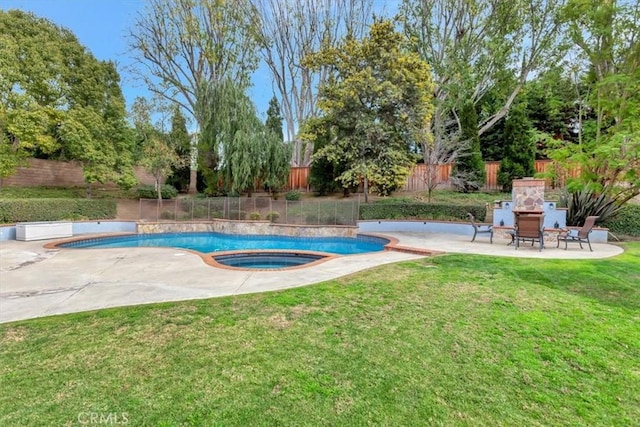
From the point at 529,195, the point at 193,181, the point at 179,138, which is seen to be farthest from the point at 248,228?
the point at 529,195

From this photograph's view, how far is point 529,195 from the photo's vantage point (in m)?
10.0

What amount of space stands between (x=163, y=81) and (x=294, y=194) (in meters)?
12.2

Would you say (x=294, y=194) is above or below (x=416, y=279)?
above

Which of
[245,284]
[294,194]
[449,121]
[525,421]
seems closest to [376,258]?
[245,284]

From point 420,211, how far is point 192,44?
17154mm

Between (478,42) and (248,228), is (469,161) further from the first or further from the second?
(248,228)

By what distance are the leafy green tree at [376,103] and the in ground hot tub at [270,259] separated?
590 centimetres

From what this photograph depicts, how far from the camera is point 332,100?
14328mm

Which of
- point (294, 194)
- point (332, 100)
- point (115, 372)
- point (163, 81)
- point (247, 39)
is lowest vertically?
point (115, 372)

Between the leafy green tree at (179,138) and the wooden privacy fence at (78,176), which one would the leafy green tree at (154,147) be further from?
the wooden privacy fence at (78,176)

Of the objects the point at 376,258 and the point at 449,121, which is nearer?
the point at 376,258

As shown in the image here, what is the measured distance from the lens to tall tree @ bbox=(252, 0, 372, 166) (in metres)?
20.2

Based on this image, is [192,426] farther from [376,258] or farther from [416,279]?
[376,258]

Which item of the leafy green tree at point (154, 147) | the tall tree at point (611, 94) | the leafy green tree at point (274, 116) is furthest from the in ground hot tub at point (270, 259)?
the leafy green tree at point (274, 116)
